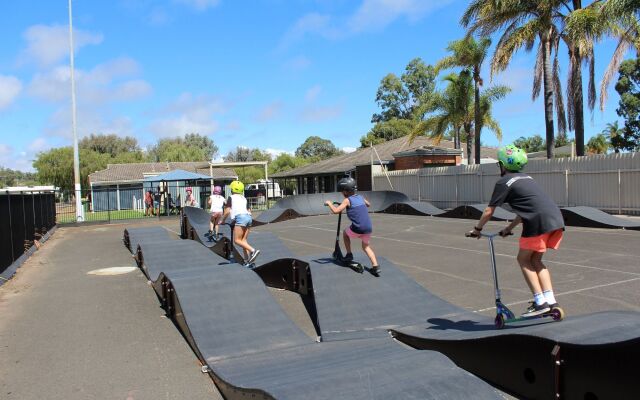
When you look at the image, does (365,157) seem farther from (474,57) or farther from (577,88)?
(577,88)

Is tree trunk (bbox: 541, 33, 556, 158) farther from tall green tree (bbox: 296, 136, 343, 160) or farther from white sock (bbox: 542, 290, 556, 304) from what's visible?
tall green tree (bbox: 296, 136, 343, 160)

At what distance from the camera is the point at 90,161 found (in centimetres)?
6962

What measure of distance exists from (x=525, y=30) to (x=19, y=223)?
Result: 2157cm

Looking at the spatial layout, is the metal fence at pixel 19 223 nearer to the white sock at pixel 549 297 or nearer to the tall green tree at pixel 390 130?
the white sock at pixel 549 297

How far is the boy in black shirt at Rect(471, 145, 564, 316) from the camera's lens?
502 cm

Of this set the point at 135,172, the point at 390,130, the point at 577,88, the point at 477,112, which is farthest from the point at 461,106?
the point at 135,172

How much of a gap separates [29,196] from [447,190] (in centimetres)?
2052

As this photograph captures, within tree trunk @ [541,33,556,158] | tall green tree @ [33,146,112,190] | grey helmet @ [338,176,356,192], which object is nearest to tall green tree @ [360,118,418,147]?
tall green tree @ [33,146,112,190]

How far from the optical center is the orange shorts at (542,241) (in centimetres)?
502

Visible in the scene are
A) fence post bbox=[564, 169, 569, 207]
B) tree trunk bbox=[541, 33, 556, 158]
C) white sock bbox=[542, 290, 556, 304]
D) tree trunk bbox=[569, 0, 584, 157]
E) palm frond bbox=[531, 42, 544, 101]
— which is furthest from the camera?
palm frond bbox=[531, 42, 544, 101]

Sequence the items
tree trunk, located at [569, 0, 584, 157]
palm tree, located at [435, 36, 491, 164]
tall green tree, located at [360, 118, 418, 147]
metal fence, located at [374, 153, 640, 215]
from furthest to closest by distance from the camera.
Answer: tall green tree, located at [360, 118, 418, 147] < palm tree, located at [435, 36, 491, 164] < tree trunk, located at [569, 0, 584, 157] < metal fence, located at [374, 153, 640, 215]

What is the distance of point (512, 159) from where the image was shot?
17.4 ft

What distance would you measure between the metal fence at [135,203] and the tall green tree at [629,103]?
3254 cm

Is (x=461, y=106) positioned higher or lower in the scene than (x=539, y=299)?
higher
